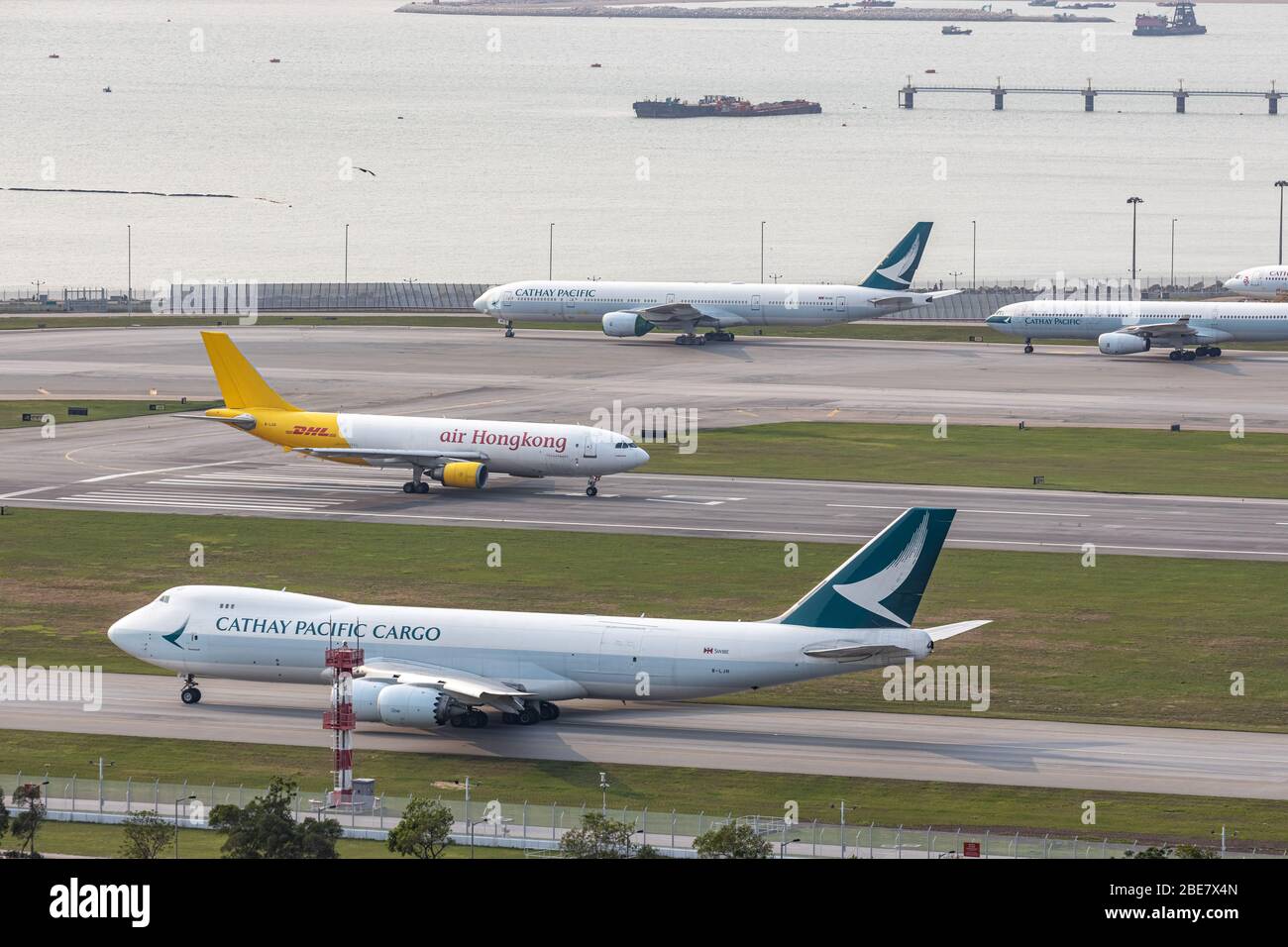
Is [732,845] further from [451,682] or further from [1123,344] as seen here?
[1123,344]

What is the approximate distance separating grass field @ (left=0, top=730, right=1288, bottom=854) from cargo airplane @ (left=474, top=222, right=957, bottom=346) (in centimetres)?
12239

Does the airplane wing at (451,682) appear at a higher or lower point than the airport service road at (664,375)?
lower

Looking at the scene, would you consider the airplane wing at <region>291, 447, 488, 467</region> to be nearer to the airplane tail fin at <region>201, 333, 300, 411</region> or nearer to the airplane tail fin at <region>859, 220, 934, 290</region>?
the airplane tail fin at <region>201, 333, 300, 411</region>

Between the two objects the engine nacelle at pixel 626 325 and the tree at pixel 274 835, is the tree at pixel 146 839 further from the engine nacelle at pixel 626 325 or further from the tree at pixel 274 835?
the engine nacelle at pixel 626 325

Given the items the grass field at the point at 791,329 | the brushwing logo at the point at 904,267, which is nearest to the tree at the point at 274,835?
the brushwing logo at the point at 904,267

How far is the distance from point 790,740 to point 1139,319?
124545mm

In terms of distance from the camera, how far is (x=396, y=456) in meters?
114

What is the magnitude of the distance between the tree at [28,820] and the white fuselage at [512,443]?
61.4 m

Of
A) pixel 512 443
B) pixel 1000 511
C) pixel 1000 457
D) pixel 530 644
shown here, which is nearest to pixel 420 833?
pixel 530 644

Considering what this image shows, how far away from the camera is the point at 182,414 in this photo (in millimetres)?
140125

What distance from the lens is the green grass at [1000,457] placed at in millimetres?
119562
